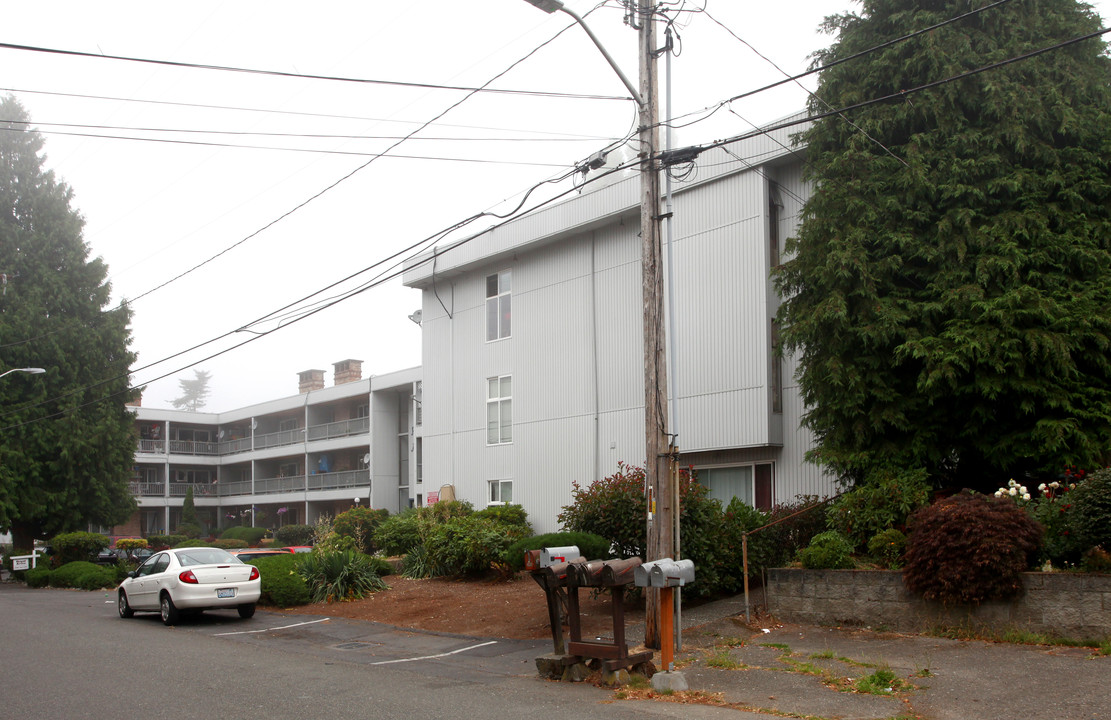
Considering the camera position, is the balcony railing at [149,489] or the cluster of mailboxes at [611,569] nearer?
the cluster of mailboxes at [611,569]

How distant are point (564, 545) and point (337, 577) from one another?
17.5ft

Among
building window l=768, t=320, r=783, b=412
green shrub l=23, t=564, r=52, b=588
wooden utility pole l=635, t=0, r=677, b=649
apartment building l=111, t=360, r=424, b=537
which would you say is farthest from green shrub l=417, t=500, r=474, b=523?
apartment building l=111, t=360, r=424, b=537

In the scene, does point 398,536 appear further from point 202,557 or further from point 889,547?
point 889,547

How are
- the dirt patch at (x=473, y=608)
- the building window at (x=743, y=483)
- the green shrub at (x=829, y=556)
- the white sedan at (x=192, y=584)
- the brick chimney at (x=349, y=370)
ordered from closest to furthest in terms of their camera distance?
the green shrub at (x=829, y=556), the dirt patch at (x=473, y=608), the white sedan at (x=192, y=584), the building window at (x=743, y=483), the brick chimney at (x=349, y=370)

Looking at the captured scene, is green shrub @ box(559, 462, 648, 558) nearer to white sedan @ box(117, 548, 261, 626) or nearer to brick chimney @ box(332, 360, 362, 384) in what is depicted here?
white sedan @ box(117, 548, 261, 626)

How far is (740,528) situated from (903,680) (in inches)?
257

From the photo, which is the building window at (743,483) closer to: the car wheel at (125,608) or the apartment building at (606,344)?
the apartment building at (606,344)

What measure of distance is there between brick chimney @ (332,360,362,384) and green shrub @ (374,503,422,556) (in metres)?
31.0

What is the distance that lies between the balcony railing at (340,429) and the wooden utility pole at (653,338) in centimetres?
3725

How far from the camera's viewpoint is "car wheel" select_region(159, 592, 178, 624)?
16562 millimetres

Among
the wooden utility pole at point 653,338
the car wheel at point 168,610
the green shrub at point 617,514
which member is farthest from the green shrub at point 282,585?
the wooden utility pole at point 653,338

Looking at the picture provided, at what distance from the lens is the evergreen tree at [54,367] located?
114 feet

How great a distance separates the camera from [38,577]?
29984mm

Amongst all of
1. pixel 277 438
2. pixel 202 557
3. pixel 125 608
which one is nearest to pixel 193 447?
pixel 277 438
